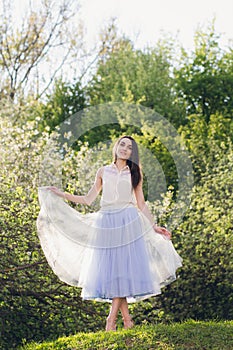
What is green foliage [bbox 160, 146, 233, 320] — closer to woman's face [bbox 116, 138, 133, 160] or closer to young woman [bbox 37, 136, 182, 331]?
young woman [bbox 37, 136, 182, 331]

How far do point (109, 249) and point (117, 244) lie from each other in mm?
89

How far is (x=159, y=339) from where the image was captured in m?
6.38

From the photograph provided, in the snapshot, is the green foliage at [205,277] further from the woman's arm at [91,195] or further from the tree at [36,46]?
the tree at [36,46]

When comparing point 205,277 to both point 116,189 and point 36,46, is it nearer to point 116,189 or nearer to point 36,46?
point 116,189

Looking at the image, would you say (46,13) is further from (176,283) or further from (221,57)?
(176,283)

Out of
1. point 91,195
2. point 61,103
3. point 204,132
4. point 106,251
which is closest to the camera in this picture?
point 106,251

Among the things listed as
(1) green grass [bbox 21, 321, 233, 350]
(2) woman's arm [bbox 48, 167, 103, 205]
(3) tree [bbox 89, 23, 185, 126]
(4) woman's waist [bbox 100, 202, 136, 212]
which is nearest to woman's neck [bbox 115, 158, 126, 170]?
(2) woman's arm [bbox 48, 167, 103, 205]

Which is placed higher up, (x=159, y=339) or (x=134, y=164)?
(x=134, y=164)

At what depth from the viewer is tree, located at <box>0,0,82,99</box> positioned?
2172 cm

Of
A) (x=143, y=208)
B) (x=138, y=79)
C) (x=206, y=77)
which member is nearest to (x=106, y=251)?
(x=143, y=208)

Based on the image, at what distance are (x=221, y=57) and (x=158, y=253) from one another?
46.3 ft

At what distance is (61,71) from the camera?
22547mm

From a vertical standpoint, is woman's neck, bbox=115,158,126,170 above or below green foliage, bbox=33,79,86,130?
below

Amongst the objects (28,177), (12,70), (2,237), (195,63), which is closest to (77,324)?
(2,237)
